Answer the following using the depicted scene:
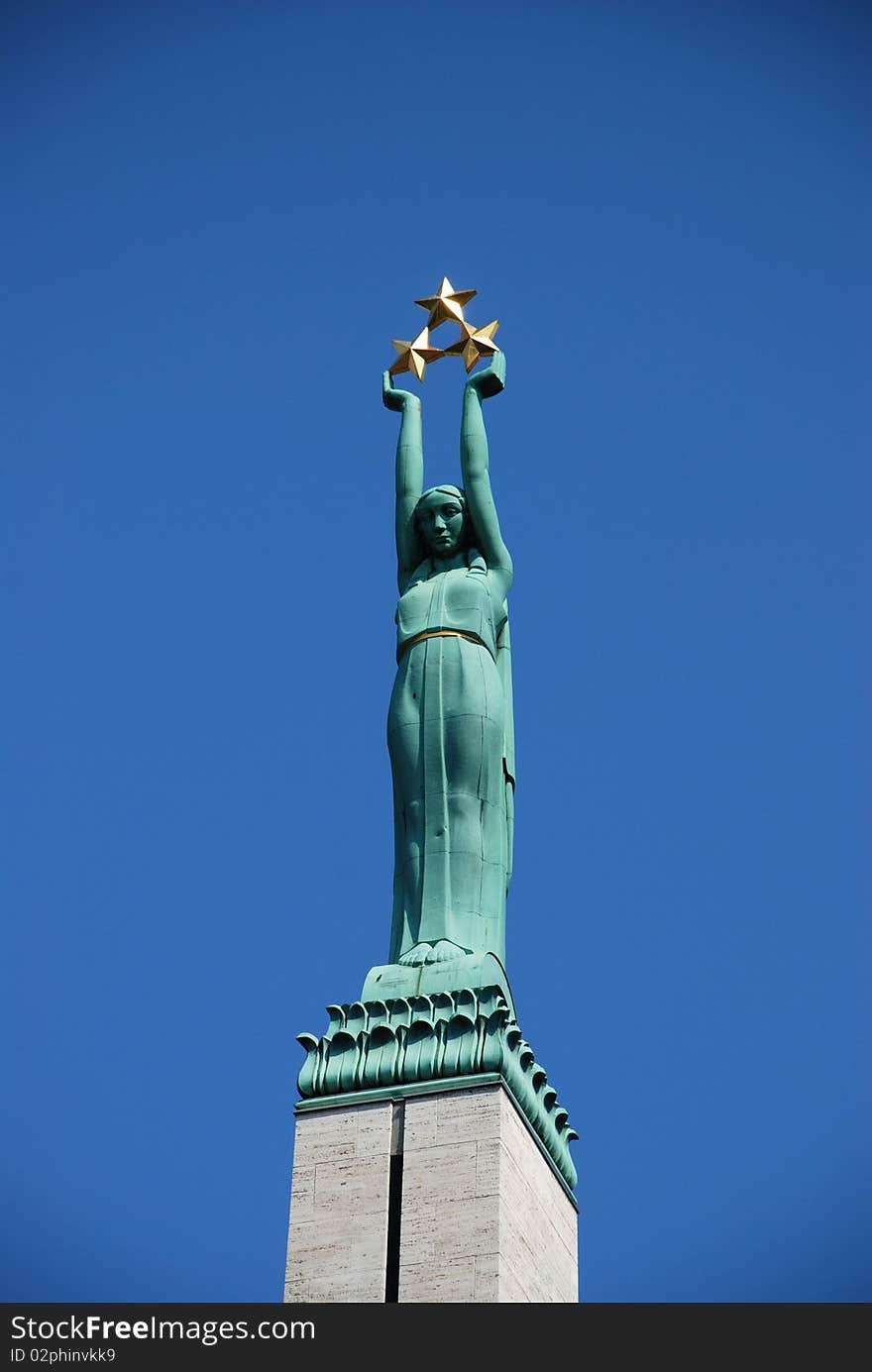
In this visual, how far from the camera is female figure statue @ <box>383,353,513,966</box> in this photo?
2825 cm

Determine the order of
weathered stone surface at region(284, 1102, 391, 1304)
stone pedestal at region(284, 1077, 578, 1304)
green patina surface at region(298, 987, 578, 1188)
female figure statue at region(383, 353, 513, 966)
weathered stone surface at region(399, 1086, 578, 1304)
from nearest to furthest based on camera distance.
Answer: weathered stone surface at region(399, 1086, 578, 1304) → stone pedestal at region(284, 1077, 578, 1304) → weathered stone surface at region(284, 1102, 391, 1304) → green patina surface at region(298, 987, 578, 1188) → female figure statue at region(383, 353, 513, 966)

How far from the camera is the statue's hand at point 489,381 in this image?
31.6 m

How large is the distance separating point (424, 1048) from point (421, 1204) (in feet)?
5.83

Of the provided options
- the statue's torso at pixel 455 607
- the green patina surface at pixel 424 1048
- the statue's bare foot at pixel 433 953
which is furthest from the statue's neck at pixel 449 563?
the green patina surface at pixel 424 1048

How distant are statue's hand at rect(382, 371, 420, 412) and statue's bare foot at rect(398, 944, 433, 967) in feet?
25.8

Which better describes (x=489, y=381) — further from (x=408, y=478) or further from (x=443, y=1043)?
(x=443, y=1043)

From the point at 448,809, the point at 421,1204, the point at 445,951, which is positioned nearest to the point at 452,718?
the point at 448,809

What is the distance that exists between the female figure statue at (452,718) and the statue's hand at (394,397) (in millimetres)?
958

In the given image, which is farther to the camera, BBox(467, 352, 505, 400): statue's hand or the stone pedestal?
Result: BBox(467, 352, 505, 400): statue's hand

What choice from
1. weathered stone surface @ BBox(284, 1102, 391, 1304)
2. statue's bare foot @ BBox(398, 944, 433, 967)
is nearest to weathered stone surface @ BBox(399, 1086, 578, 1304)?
weathered stone surface @ BBox(284, 1102, 391, 1304)

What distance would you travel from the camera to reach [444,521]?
30.8 m

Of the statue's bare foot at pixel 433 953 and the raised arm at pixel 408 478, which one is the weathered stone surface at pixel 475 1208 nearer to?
the statue's bare foot at pixel 433 953

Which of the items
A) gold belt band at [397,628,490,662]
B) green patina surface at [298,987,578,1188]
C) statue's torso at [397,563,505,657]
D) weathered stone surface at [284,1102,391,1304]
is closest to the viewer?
weathered stone surface at [284,1102,391,1304]

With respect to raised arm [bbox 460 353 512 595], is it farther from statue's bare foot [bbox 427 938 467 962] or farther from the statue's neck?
statue's bare foot [bbox 427 938 467 962]
